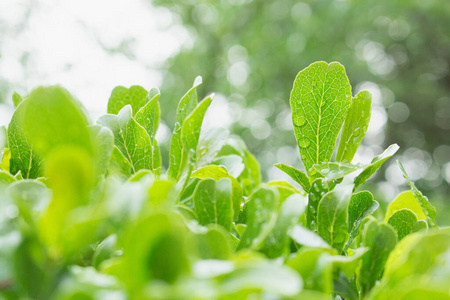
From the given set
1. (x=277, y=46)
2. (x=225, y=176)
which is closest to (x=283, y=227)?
(x=225, y=176)

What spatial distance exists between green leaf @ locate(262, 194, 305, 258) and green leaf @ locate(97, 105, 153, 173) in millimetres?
147

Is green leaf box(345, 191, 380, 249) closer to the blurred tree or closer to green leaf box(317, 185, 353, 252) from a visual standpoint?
green leaf box(317, 185, 353, 252)

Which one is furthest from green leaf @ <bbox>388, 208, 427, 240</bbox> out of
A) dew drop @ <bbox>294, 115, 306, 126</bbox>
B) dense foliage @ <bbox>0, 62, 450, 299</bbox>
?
dew drop @ <bbox>294, 115, 306, 126</bbox>

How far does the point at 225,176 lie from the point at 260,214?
12cm

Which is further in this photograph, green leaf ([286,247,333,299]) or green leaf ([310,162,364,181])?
green leaf ([310,162,364,181])

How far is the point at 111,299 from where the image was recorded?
0.17m

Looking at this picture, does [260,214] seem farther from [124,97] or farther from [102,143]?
[124,97]

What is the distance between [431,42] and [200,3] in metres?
4.76

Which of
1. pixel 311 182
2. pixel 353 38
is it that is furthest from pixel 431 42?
pixel 311 182

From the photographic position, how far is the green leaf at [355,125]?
0.36 metres

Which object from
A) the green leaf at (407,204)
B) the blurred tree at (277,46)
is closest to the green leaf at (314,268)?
the green leaf at (407,204)

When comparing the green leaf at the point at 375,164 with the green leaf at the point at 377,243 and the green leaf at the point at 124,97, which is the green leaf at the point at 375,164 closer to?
the green leaf at the point at 377,243

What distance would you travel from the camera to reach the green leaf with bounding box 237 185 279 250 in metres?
0.26

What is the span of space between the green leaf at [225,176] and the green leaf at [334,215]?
0.08 m
